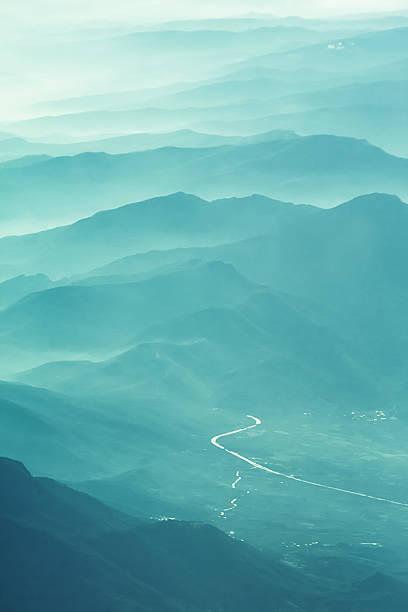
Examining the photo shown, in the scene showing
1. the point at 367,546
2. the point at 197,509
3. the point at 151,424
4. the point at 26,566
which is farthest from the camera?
the point at 151,424

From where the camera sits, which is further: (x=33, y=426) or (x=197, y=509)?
(x=33, y=426)

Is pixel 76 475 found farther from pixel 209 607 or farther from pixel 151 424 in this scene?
pixel 209 607

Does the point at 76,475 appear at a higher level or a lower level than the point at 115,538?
higher

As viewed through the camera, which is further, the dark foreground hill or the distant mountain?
the dark foreground hill

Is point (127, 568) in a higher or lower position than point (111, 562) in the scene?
lower

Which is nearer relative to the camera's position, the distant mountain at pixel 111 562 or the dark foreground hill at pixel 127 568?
the distant mountain at pixel 111 562

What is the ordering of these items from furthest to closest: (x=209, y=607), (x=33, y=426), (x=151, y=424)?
(x=151, y=424), (x=33, y=426), (x=209, y=607)

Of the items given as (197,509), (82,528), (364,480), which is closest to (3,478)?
(82,528)

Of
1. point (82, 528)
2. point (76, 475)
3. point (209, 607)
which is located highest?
point (76, 475)
